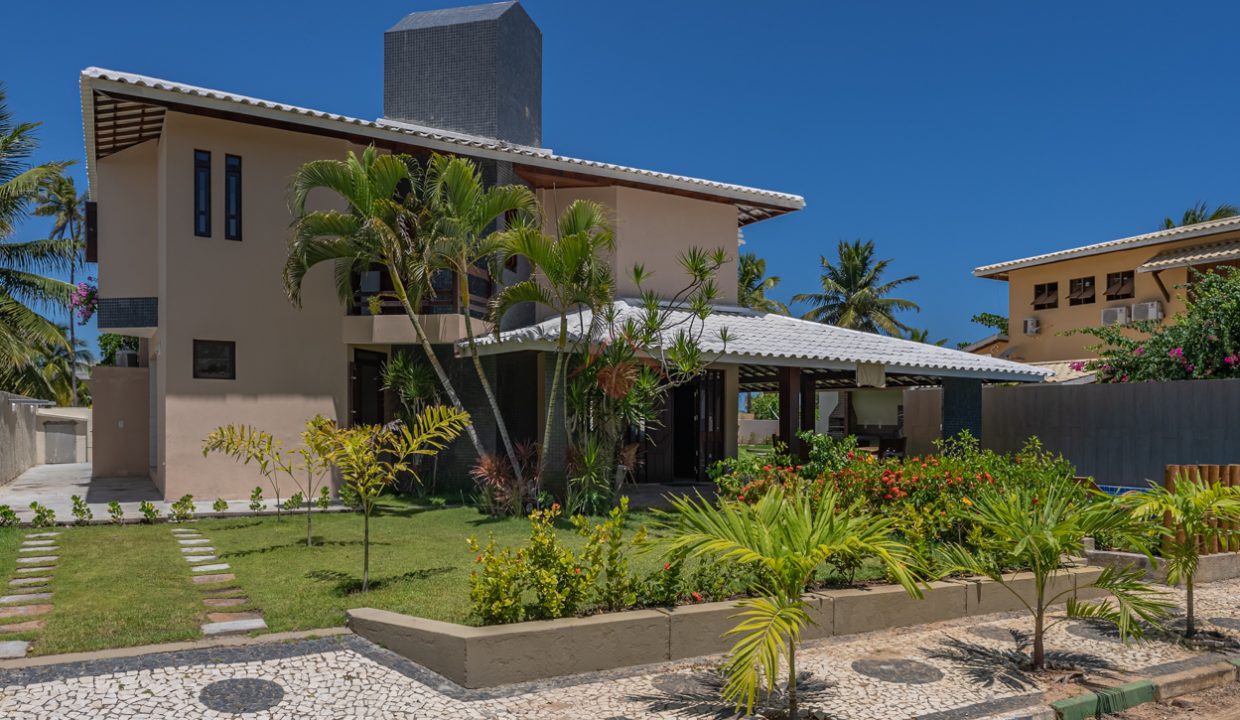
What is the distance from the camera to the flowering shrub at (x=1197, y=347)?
1605 cm

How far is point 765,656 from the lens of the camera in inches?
186

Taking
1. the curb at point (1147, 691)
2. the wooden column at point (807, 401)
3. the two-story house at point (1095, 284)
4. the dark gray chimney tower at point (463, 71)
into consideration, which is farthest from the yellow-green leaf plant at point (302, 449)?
the two-story house at point (1095, 284)

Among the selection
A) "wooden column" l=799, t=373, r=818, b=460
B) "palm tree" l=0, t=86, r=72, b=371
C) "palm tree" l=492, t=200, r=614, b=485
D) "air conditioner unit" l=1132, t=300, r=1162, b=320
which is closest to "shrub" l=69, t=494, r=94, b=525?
"palm tree" l=492, t=200, r=614, b=485

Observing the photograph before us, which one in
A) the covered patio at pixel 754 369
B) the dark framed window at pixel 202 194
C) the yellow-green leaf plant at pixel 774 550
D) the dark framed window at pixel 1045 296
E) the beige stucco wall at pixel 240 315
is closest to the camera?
the yellow-green leaf plant at pixel 774 550

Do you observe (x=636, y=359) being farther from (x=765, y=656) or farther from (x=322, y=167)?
(x=765, y=656)

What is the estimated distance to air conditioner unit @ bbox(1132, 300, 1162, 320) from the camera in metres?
A: 23.6

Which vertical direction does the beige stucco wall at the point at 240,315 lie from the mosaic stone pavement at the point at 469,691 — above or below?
above

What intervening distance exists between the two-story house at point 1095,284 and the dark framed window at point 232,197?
20556 millimetres

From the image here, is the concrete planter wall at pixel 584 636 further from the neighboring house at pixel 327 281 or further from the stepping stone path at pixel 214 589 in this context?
the neighboring house at pixel 327 281

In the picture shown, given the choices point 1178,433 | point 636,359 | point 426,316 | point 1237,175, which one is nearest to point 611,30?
point 426,316

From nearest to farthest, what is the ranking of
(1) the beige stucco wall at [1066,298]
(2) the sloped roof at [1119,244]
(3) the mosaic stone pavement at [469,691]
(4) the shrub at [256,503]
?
(3) the mosaic stone pavement at [469,691]
(4) the shrub at [256,503]
(2) the sloped roof at [1119,244]
(1) the beige stucco wall at [1066,298]

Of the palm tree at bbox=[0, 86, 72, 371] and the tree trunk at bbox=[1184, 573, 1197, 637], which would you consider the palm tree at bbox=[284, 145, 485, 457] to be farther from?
the palm tree at bbox=[0, 86, 72, 371]

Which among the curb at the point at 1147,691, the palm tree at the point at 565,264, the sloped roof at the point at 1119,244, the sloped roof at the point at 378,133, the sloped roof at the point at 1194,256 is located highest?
the sloped roof at the point at 378,133

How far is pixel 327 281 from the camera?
15.1 m
